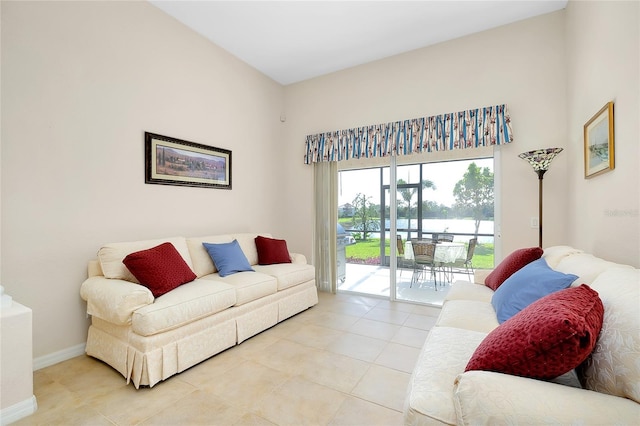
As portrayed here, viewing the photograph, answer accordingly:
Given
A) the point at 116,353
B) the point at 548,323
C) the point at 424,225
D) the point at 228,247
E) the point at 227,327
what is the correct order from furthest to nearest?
the point at 424,225 → the point at 228,247 → the point at 227,327 → the point at 116,353 → the point at 548,323

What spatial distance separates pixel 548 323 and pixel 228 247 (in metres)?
2.93

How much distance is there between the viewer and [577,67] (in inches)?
105

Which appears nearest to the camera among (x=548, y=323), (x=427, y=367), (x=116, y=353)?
(x=548, y=323)

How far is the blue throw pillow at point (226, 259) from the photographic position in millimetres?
3092

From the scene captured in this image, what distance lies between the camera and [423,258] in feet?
12.7

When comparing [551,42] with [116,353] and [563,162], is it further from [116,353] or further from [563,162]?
[116,353]

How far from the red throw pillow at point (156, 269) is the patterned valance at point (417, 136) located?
8.60 ft

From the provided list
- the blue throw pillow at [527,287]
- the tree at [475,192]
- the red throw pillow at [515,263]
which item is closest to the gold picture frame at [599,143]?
the red throw pillow at [515,263]

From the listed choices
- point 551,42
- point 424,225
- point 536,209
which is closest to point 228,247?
point 424,225

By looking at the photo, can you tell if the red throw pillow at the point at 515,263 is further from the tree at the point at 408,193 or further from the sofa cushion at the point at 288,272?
the sofa cushion at the point at 288,272

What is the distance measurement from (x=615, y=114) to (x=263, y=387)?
3026 millimetres

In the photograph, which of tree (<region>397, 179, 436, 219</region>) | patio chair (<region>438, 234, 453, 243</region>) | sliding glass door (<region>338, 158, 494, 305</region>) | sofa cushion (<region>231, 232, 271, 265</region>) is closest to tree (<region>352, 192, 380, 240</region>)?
sliding glass door (<region>338, 158, 494, 305</region>)

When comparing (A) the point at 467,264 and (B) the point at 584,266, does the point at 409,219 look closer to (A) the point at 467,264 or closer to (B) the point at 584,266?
(A) the point at 467,264

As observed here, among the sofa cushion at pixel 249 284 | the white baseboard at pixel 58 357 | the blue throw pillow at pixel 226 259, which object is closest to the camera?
the white baseboard at pixel 58 357
